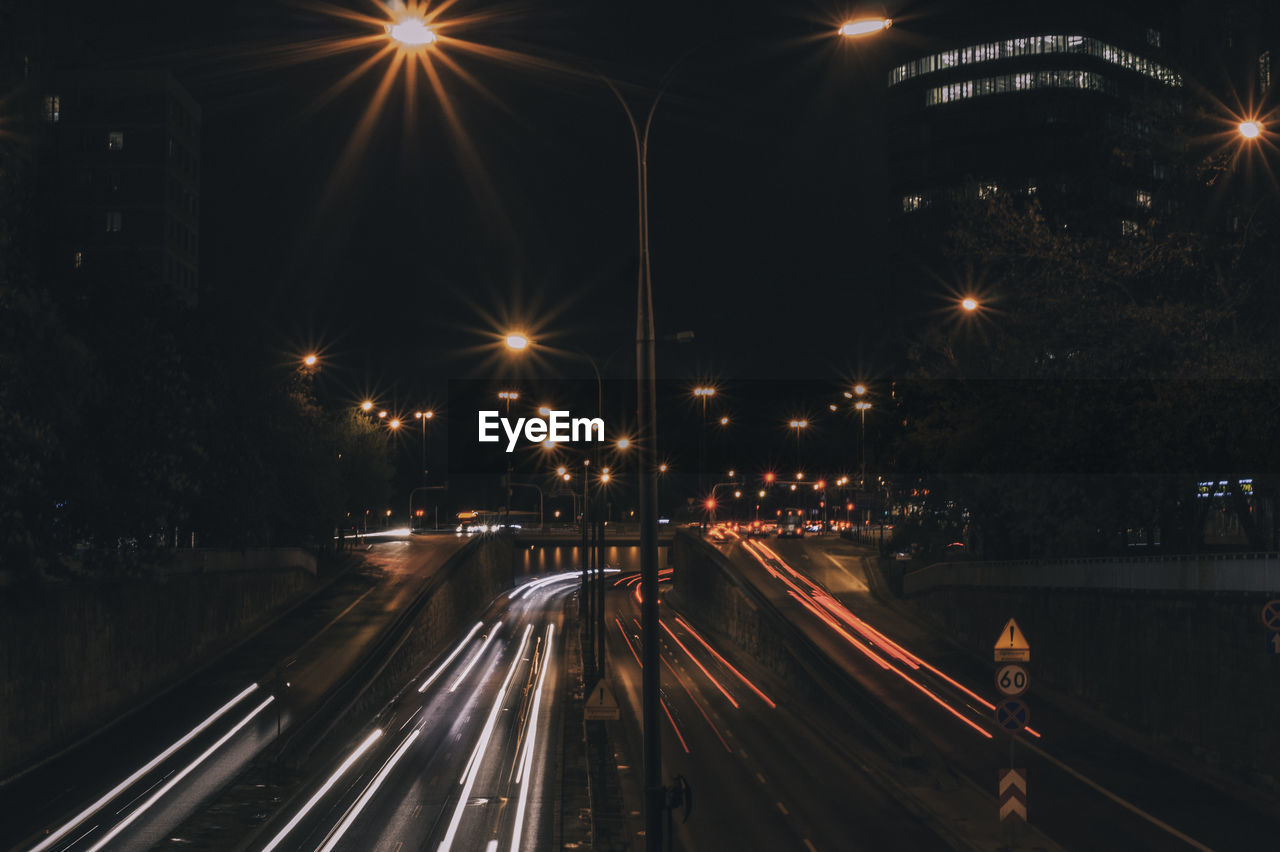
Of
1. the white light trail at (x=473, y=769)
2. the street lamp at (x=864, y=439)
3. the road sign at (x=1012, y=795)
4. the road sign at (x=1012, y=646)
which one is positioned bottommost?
the white light trail at (x=473, y=769)

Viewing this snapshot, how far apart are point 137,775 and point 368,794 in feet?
21.1

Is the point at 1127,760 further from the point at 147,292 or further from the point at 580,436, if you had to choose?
the point at 580,436

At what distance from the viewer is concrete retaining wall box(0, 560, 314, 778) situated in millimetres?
32500

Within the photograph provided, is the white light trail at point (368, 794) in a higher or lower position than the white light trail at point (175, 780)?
lower

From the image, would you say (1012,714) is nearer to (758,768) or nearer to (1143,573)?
(758,768)

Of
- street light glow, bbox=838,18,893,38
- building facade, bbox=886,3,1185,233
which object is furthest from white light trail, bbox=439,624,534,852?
building facade, bbox=886,3,1185,233

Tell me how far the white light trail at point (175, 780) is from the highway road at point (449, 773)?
3.36m

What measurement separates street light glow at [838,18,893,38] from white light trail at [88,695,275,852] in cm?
2166

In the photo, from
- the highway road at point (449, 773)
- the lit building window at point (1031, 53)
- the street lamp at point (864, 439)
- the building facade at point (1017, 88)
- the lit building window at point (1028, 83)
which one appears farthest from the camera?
the lit building window at point (1031, 53)

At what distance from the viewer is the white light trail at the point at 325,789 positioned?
82.8ft

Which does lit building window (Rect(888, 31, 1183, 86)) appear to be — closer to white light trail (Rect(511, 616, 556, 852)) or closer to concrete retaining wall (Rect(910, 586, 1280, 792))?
white light trail (Rect(511, 616, 556, 852))

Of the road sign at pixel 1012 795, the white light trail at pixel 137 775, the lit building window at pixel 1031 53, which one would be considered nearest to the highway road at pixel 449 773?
the white light trail at pixel 137 775

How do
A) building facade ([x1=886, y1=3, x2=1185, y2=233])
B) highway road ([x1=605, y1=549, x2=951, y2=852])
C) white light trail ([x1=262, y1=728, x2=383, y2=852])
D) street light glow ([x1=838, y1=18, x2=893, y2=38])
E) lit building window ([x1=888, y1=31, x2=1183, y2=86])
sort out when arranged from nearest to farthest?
street light glow ([x1=838, y1=18, x2=893, y2=38]) → white light trail ([x1=262, y1=728, x2=383, y2=852]) → highway road ([x1=605, y1=549, x2=951, y2=852]) → building facade ([x1=886, y1=3, x2=1185, y2=233]) → lit building window ([x1=888, y1=31, x2=1183, y2=86])

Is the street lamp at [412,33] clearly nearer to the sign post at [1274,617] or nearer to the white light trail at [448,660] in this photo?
the sign post at [1274,617]
